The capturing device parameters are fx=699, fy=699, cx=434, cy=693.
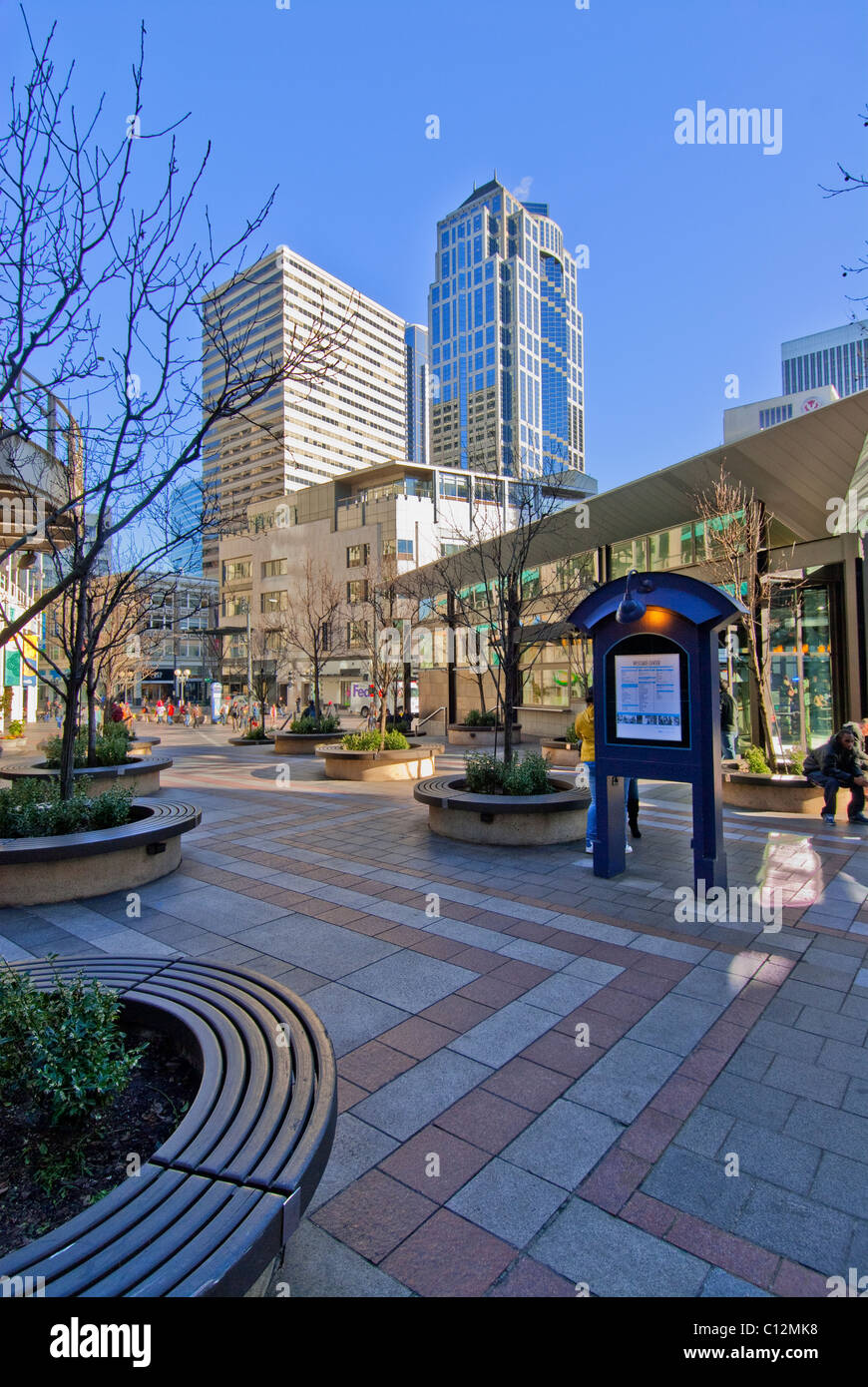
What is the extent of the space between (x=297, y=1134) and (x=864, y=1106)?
2.57 meters

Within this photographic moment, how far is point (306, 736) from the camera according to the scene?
19.5 meters

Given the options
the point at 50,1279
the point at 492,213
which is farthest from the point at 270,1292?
the point at 492,213

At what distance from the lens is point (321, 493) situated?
230ft

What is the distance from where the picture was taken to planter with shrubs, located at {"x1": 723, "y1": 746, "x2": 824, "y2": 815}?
10.5m

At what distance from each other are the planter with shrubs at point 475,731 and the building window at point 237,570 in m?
60.3

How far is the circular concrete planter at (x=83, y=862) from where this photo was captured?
19.8ft

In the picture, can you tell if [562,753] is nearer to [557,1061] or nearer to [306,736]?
[306,736]

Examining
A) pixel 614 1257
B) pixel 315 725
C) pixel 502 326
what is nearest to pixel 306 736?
pixel 315 725

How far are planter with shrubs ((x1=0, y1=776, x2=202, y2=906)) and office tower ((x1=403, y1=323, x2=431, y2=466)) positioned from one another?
14031 cm

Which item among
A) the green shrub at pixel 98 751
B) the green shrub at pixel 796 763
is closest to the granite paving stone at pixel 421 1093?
the green shrub at pixel 796 763

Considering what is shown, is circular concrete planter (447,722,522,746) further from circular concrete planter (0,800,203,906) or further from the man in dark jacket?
circular concrete planter (0,800,203,906)

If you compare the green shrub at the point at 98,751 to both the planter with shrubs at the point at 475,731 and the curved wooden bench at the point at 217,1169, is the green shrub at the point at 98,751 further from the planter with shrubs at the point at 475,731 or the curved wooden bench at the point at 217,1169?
the planter with shrubs at the point at 475,731

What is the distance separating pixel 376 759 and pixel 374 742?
1.86 ft
